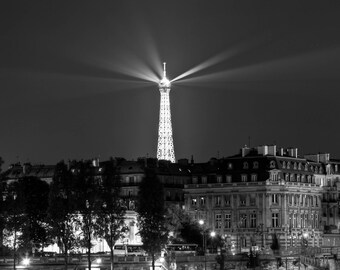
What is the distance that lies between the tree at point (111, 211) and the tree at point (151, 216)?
6.65 feet

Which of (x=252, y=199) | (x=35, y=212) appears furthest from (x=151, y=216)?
(x=252, y=199)

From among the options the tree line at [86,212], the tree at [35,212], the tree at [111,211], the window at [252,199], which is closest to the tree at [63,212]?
the tree line at [86,212]

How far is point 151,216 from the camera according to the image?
149000 millimetres

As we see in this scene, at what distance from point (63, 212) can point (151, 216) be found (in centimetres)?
936

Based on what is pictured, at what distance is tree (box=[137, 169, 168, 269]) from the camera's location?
147m

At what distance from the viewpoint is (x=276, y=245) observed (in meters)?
187

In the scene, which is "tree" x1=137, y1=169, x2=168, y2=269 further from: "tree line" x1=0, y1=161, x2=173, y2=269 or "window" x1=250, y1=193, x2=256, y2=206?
"window" x1=250, y1=193, x2=256, y2=206

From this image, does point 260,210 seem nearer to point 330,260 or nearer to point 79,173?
point 330,260

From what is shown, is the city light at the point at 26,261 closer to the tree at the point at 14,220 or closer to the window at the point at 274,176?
the tree at the point at 14,220

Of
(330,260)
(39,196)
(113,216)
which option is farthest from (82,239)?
(330,260)

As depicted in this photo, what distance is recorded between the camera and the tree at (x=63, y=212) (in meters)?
150

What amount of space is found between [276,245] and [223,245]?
692 centimetres

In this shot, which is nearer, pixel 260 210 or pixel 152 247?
pixel 152 247

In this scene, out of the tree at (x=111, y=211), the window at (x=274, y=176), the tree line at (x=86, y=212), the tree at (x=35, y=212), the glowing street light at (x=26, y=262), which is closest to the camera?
the tree at (x=111, y=211)
